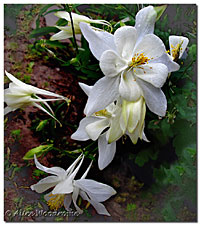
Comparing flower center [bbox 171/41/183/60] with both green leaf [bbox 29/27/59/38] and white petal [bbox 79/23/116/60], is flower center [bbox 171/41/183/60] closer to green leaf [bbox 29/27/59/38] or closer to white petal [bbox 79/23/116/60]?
white petal [bbox 79/23/116/60]

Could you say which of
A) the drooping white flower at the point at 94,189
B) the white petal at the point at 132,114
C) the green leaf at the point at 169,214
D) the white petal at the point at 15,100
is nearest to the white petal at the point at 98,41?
the white petal at the point at 132,114

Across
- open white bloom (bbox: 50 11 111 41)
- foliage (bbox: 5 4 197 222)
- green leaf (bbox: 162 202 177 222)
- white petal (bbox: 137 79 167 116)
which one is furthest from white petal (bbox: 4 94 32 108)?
green leaf (bbox: 162 202 177 222)

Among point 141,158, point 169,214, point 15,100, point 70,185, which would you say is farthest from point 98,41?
point 169,214

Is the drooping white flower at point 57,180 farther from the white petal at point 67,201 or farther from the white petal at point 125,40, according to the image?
the white petal at point 125,40

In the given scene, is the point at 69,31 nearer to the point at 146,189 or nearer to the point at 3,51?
the point at 3,51

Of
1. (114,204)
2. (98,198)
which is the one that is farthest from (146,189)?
(98,198)

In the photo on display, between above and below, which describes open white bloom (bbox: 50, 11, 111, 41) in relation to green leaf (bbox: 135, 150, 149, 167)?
above

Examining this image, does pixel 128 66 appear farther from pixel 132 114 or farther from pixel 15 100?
pixel 15 100

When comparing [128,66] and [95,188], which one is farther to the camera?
[95,188]
